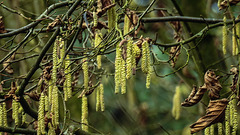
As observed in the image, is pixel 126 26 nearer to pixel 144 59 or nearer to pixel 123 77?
pixel 144 59

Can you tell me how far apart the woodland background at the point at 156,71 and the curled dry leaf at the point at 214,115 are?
1.42 metres

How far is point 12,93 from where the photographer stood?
2576 millimetres

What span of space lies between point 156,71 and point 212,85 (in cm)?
308

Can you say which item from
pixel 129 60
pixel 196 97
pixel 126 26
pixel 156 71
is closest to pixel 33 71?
pixel 126 26

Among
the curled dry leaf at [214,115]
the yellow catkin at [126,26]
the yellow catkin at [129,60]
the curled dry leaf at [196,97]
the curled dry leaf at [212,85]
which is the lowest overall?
the curled dry leaf at [214,115]

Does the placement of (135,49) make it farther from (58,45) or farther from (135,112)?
(135,112)

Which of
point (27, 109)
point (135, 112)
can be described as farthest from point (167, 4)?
point (27, 109)

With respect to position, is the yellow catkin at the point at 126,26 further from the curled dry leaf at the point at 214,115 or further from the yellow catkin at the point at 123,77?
the curled dry leaf at the point at 214,115

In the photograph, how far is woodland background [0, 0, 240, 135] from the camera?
406 cm

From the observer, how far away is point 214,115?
7.12ft

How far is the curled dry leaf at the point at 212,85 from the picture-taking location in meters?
2.24

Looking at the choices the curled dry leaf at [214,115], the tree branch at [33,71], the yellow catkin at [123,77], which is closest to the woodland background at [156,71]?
the tree branch at [33,71]

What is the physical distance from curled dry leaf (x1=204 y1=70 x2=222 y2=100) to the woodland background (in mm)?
1326

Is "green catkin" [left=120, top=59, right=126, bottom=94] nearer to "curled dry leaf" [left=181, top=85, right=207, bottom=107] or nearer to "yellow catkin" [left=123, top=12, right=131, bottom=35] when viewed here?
"yellow catkin" [left=123, top=12, right=131, bottom=35]
